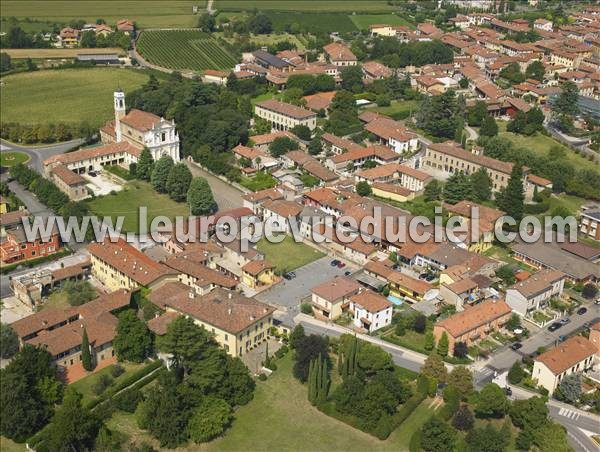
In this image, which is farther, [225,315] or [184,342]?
[225,315]

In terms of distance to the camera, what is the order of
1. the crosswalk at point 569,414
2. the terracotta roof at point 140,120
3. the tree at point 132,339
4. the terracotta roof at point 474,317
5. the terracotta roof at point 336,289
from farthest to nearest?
the terracotta roof at point 140,120 < the terracotta roof at point 336,289 < the terracotta roof at point 474,317 < the tree at point 132,339 < the crosswalk at point 569,414

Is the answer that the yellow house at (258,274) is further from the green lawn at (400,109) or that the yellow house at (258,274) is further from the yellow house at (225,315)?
the green lawn at (400,109)

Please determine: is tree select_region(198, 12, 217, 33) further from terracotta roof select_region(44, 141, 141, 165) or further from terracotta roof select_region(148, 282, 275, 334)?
terracotta roof select_region(148, 282, 275, 334)

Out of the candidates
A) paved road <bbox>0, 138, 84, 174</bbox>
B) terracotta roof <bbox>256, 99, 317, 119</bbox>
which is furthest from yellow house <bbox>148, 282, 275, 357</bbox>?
terracotta roof <bbox>256, 99, 317, 119</bbox>

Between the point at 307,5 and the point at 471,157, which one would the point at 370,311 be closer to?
the point at 471,157

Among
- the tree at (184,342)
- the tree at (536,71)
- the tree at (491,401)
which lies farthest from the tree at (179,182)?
the tree at (536,71)

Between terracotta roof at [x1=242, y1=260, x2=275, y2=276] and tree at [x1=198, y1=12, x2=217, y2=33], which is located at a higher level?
tree at [x1=198, y1=12, x2=217, y2=33]

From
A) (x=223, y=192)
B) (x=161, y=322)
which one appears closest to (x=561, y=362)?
(x=161, y=322)
